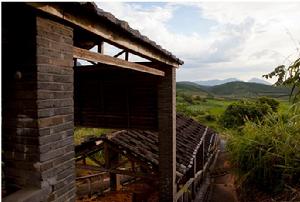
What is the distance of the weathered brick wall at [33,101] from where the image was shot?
248 cm

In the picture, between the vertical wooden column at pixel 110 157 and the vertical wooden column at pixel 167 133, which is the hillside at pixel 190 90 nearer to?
the vertical wooden column at pixel 110 157

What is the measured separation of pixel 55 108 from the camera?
2729mm

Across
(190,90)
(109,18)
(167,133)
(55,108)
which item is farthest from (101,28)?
(190,90)

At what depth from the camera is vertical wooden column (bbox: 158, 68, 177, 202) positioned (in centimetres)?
656

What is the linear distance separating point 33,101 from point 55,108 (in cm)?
26

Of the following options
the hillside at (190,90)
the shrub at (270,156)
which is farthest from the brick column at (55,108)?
the hillside at (190,90)

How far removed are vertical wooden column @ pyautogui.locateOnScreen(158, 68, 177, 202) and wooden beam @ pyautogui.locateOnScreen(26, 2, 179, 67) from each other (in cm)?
152

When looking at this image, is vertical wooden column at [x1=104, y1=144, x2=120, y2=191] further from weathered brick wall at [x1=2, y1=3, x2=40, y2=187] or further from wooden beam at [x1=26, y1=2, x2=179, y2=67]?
weathered brick wall at [x1=2, y1=3, x2=40, y2=187]

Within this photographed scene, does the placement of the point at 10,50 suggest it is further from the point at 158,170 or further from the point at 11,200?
the point at 158,170

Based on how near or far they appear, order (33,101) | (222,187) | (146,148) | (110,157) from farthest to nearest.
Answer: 1. (222,187)
2. (110,157)
3. (146,148)
4. (33,101)

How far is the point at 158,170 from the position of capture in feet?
22.1

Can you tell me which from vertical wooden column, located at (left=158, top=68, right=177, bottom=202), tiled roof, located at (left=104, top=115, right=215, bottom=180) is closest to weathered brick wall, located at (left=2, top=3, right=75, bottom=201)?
vertical wooden column, located at (left=158, top=68, right=177, bottom=202)

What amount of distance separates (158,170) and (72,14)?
4.77m

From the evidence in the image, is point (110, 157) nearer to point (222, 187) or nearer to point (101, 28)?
point (101, 28)
